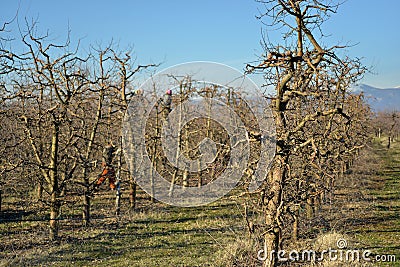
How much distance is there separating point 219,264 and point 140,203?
7602 millimetres

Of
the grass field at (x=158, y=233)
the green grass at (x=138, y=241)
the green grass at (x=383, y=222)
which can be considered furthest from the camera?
the green grass at (x=383, y=222)

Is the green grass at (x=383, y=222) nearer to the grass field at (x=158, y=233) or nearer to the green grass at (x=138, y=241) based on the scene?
the grass field at (x=158, y=233)

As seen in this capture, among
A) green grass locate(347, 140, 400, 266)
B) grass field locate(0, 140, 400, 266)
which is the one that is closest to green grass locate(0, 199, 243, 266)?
grass field locate(0, 140, 400, 266)

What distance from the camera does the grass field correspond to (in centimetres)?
770

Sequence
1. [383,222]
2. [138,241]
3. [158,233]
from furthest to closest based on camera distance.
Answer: [383,222]
[158,233]
[138,241]

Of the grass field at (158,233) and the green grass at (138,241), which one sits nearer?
the green grass at (138,241)

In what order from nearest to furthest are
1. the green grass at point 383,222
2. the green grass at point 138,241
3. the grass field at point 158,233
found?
the green grass at point 138,241, the grass field at point 158,233, the green grass at point 383,222

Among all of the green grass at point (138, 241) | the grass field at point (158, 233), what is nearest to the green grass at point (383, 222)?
the grass field at point (158, 233)

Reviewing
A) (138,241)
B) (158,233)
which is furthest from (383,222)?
(138,241)

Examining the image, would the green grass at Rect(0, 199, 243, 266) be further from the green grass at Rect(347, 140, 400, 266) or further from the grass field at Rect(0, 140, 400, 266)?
the green grass at Rect(347, 140, 400, 266)

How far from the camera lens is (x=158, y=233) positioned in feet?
33.2

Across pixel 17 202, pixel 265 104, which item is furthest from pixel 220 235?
pixel 17 202

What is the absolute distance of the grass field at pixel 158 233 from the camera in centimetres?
770

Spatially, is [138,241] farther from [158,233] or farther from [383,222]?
[383,222]
